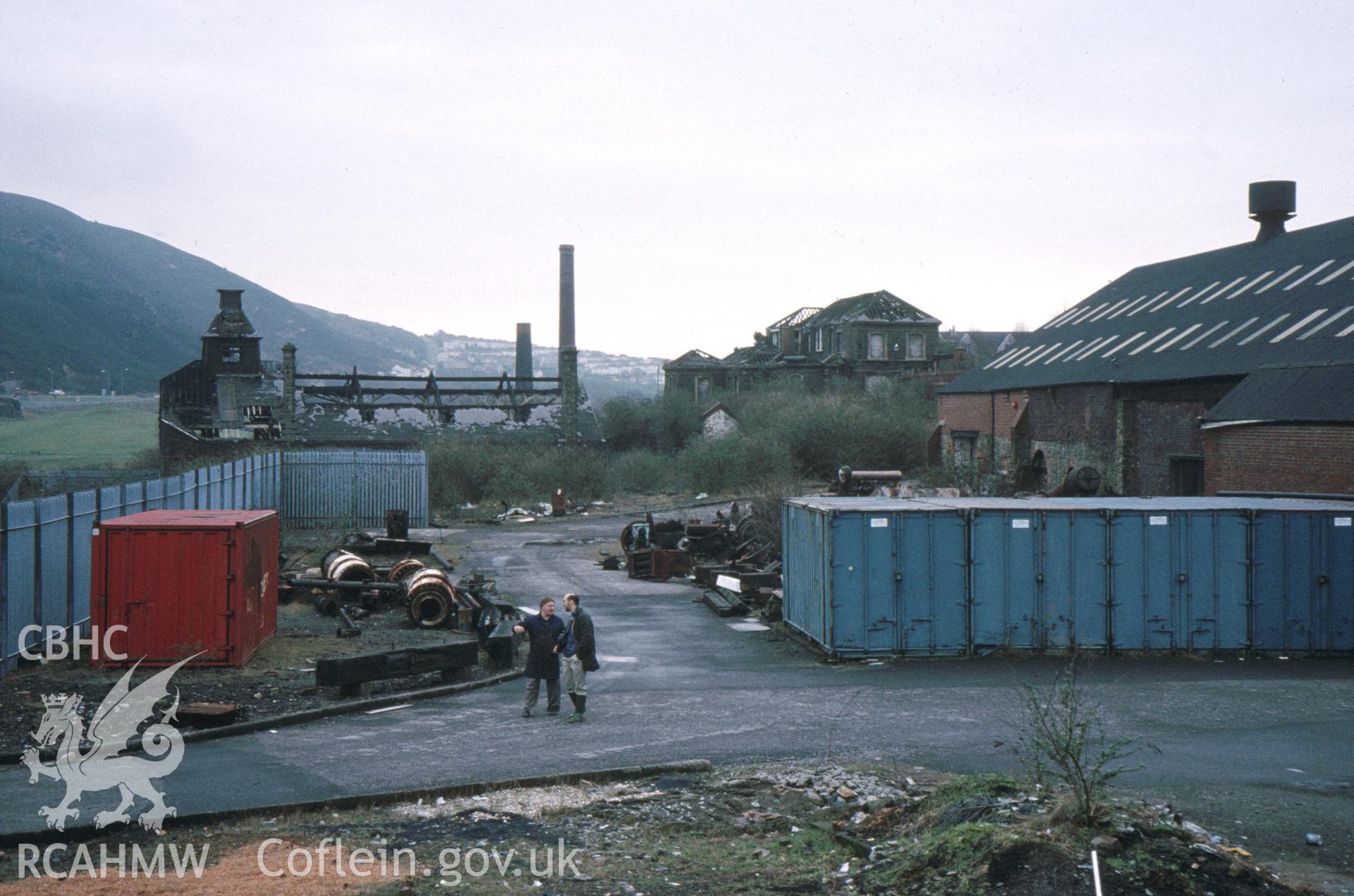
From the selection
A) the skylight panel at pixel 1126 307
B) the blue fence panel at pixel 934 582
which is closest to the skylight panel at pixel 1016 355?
the skylight panel at pixel 1126 307

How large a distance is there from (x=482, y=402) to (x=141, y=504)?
31354mm

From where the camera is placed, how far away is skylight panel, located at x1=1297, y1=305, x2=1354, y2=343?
22.1 meters

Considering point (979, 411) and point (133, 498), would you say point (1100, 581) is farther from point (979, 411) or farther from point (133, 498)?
point (979, 411)

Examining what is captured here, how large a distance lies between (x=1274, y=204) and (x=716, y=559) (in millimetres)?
21259

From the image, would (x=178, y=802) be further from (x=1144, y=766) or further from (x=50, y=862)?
(x=1144, y=766)

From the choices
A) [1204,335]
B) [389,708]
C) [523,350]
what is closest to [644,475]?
[523,350]

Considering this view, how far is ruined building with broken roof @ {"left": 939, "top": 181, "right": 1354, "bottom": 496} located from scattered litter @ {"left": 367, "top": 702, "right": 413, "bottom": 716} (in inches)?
602

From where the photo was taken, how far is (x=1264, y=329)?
24.2 m

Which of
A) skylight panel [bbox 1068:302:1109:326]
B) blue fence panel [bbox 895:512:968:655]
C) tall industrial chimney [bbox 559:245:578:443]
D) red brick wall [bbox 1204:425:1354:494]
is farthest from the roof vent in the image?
tall industrial chimney [bbox 559:245:578:443]

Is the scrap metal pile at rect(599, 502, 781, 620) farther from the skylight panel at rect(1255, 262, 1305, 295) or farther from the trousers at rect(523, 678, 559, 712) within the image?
the skylight panel at rect(1255, 262, 1305, 295)

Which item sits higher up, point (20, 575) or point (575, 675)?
point (20, 575)

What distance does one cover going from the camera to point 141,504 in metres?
18.1

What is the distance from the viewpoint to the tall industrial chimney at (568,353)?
48969 mm

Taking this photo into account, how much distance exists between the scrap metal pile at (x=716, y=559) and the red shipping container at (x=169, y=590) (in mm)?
8767
